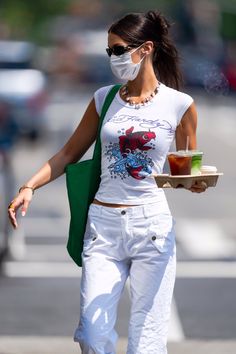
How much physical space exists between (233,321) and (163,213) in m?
3.66

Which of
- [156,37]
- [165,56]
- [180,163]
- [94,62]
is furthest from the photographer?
[94,62]

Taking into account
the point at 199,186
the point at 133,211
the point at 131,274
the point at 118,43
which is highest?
the point at 118,43

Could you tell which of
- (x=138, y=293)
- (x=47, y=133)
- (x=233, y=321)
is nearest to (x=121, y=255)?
(x=138, y=293)

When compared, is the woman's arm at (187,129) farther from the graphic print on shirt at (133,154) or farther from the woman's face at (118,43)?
the woman's face at (118,43)

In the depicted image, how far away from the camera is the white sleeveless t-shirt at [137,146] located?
6051mm

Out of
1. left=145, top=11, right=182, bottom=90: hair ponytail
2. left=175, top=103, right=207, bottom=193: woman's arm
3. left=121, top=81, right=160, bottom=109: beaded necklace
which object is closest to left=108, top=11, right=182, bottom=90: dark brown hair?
left=145, top=11, right=182, bottom=90: hair ponytail

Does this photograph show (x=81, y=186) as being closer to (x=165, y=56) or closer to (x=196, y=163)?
(x=196, y=163)

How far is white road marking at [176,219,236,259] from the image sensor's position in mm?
13430

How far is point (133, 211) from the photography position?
19.9ft

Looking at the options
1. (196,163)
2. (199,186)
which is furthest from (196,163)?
(199,186)

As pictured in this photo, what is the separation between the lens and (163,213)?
6137mm

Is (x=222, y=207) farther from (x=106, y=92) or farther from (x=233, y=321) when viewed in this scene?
(x=106, y=92)

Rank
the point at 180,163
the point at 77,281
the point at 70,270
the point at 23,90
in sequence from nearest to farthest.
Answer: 1. the point at 180,163
2. the point at 77,281
3. the point at 70,270
4. the point at 23,90

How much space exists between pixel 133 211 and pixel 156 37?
2.76 ft
